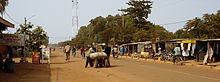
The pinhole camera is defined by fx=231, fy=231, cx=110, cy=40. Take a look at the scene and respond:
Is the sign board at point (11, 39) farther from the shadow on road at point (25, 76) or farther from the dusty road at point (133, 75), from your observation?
the dusty road at point (133, 75)

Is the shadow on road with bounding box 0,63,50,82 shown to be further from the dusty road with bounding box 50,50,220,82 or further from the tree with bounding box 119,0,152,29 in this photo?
the tree with bounding box 119,0,152,29

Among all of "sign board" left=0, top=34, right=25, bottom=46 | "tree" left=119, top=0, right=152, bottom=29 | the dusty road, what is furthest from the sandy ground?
"tree" left=119, top=0, right=152, bottom=29

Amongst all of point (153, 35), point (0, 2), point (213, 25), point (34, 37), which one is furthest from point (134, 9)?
point (0, 2)

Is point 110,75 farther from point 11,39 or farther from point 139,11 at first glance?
point 139,11

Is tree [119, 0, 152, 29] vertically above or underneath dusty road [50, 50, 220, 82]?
above

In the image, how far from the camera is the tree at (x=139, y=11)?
180 feet

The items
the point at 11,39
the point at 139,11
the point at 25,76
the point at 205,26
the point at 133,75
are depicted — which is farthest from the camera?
the point at 139,11

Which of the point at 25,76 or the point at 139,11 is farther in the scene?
the point at 139,11

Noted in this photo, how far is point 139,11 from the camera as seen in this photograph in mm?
55406

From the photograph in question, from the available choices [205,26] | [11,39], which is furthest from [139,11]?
[11,39]

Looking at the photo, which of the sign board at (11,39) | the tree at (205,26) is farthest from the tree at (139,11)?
the sign board at (11,39)

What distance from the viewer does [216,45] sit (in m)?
22.3

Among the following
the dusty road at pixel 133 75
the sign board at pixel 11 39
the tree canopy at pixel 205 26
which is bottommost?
the dusty road at pixel 133 75

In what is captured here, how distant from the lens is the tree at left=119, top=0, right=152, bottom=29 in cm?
5472
